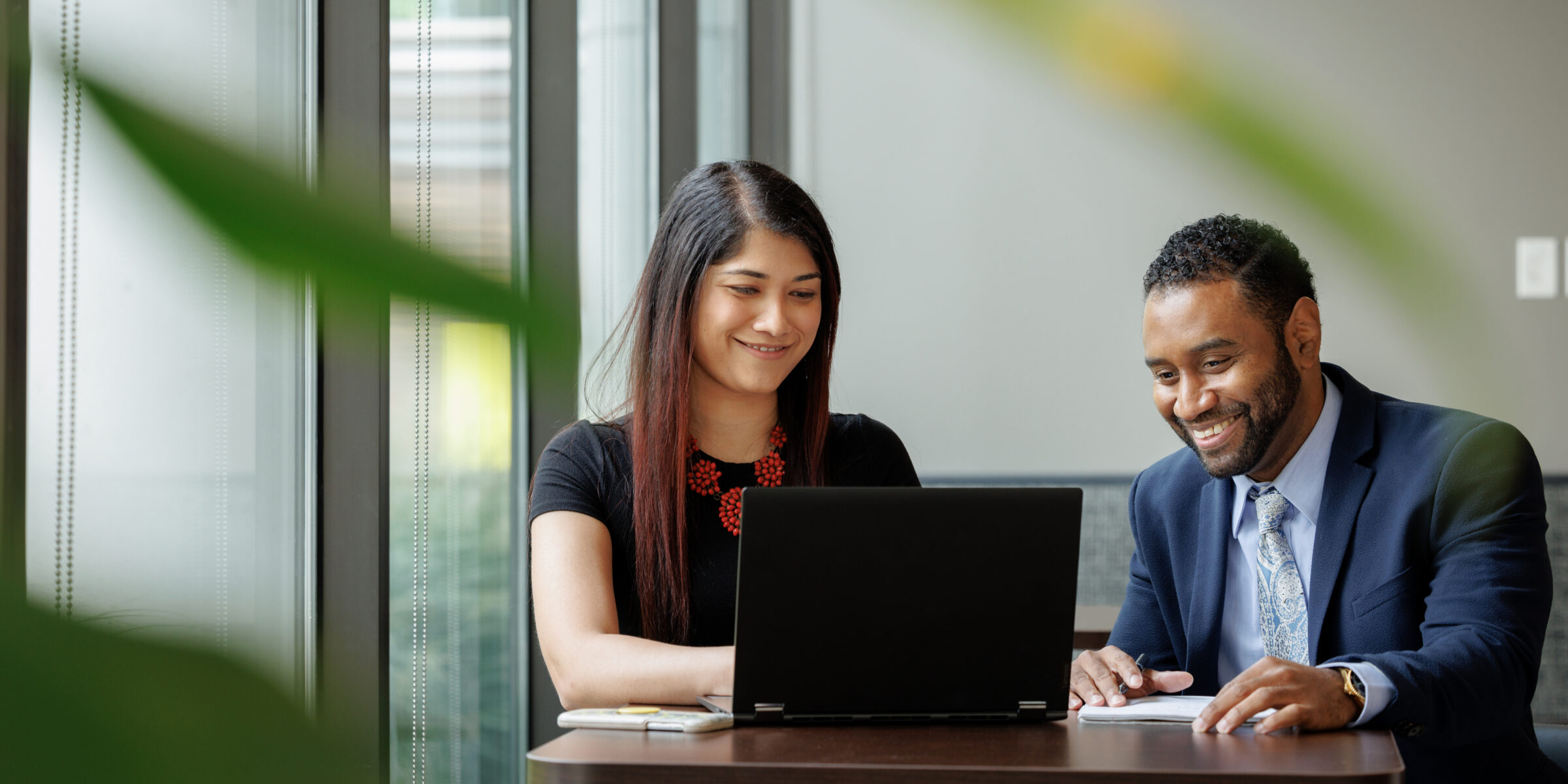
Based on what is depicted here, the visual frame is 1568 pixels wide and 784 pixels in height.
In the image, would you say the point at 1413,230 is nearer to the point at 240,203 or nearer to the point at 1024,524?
the point at 240,203

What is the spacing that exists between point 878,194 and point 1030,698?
7.91 ft

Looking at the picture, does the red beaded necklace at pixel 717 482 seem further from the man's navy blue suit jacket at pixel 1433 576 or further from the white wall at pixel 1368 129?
the white wall at pixel 1368 129

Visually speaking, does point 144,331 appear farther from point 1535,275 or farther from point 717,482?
point 717,482

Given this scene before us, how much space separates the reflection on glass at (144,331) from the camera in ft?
0.36

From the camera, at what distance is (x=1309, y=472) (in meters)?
1.53

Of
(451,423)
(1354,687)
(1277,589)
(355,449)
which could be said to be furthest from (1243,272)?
(451,423)

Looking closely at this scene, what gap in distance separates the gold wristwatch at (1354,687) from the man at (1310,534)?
0.02 meters

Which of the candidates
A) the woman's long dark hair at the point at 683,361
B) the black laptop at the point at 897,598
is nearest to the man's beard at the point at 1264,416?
the woman's long dark hair at the point at 683,361

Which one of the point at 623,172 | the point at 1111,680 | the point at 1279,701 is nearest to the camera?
the point at 1279,701

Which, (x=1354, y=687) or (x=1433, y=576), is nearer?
(x=1354, y=687)

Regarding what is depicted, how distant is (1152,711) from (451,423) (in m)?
0.92

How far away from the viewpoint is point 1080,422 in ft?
10.7

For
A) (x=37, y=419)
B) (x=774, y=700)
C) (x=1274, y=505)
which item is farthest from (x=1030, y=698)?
(x=37, y=419)

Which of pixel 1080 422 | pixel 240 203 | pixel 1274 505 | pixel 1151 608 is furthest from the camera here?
pixel 1080 422
